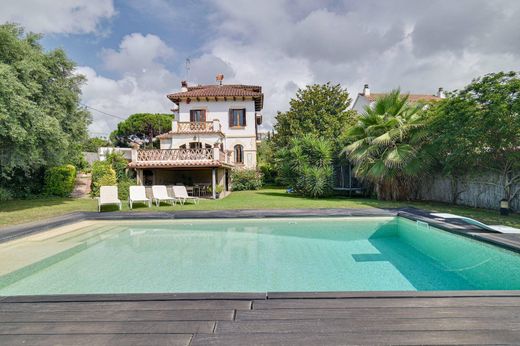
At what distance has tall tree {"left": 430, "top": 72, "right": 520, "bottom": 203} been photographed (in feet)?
28.3

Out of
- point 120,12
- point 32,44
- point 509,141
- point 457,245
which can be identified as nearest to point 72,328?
point 457,245

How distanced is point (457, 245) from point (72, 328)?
23.4ft

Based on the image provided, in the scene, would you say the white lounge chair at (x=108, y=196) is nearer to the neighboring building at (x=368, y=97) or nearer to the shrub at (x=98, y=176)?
the shrub at (x=98, y=176)


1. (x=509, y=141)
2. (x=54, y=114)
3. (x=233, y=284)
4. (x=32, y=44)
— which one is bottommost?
(x=233, y=284)

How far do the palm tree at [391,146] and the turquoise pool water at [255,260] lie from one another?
436 cm

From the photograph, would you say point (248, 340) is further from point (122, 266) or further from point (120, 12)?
point (120, 12)

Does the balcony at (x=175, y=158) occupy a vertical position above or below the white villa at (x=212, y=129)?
below

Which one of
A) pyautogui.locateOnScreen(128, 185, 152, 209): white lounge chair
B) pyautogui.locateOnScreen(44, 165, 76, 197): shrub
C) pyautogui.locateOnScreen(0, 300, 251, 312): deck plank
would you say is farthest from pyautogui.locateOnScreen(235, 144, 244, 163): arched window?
pyautogui.locateOnScreen(0, 300, 251, 312): deck plank

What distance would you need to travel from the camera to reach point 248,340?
2.23m

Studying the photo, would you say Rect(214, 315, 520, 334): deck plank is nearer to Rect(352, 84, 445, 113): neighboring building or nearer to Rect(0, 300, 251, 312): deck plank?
Rect(0, 300, 251, 312): deck plank

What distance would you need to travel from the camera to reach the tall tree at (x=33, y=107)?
32.8ft

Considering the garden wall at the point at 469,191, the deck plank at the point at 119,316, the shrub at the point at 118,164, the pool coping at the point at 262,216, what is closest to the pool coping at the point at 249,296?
the deck plank at the point at 119,316

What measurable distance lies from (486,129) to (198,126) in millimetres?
17318

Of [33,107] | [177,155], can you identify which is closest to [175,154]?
[177,155]
